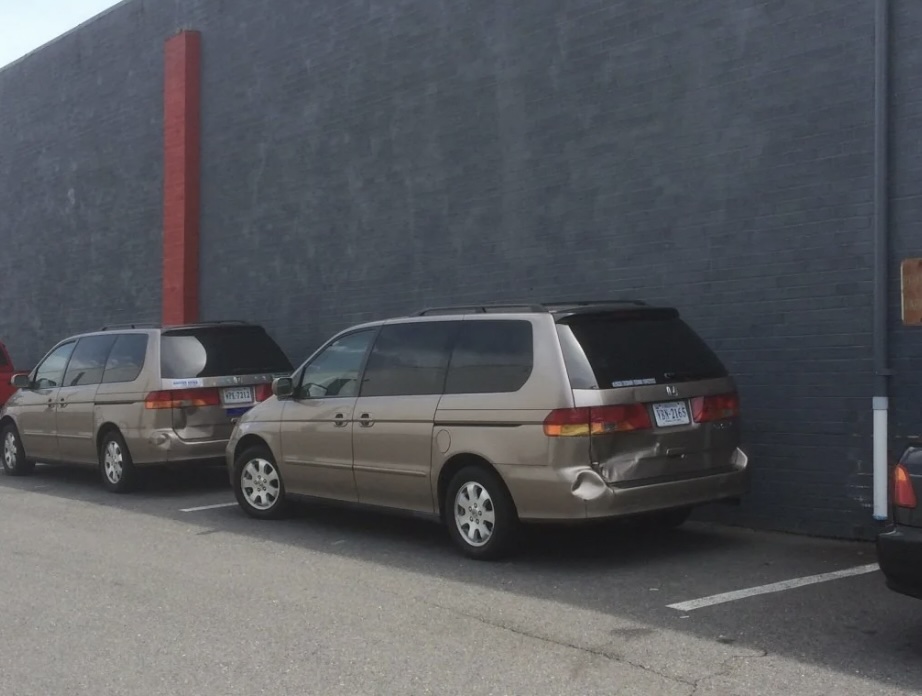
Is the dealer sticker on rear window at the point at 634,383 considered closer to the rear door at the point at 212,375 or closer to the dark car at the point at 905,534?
the dark car at the point at 905,534

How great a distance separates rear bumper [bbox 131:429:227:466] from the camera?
11.0 m

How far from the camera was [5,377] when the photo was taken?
17453mm

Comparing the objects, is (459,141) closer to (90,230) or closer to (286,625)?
(286,625)

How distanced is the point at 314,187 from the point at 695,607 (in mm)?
8607

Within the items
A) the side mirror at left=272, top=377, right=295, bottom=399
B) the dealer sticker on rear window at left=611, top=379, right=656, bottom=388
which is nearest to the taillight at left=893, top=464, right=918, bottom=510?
the dealer sticker on rear window at left=611, top=379, right=656, bottom=388

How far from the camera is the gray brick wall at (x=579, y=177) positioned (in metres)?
8.55

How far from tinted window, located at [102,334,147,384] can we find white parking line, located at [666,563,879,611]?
6.77 metres

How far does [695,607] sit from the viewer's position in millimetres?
6469

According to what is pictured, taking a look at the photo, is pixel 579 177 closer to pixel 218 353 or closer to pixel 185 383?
pixel 218 353

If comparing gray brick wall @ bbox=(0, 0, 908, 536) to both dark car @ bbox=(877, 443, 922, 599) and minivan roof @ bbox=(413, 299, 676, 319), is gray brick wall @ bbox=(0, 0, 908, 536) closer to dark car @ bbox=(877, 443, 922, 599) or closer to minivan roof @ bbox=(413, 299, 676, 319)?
minivan roof @ bbox=(413, 299, 676, 319)

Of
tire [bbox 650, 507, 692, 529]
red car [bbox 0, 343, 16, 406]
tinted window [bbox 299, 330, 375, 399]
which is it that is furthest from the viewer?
red car [bbox 0, 343, 16, 406]

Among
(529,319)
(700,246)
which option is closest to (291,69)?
(700,246)

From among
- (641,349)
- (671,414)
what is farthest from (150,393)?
(671,414)

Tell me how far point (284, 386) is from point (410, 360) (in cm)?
142
